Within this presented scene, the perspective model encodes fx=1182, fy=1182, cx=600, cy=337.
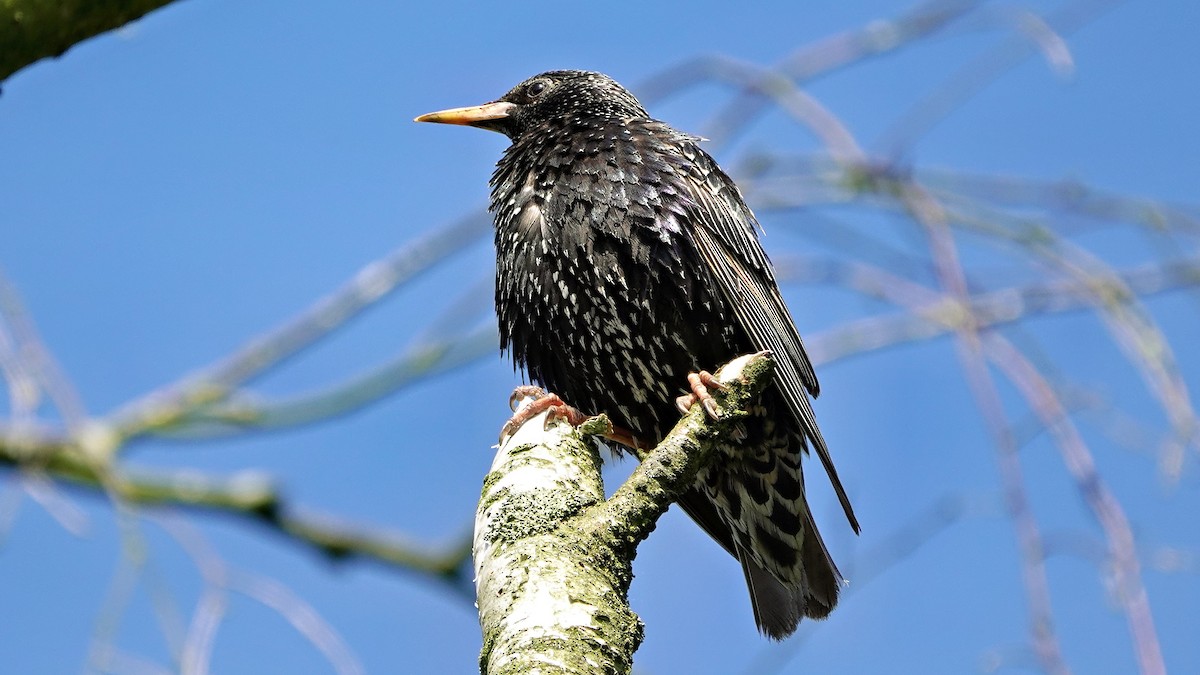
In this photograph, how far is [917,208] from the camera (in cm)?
399

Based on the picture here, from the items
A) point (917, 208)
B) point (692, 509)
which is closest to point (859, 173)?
point (917, 208)

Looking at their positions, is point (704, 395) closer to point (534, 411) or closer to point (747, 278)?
point (534, 411)

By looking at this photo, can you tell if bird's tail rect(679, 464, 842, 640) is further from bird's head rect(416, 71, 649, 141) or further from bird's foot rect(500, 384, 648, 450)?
bird's head rect(416, 71, 649, 141)

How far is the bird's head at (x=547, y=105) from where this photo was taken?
5.28 m

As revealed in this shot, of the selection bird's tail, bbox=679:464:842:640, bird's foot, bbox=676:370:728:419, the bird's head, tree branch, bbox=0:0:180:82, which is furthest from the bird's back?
tree branch, bbox=0:0:180:82

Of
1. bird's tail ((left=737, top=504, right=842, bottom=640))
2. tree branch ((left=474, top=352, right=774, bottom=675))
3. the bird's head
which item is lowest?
tree branch ((left=474, top=352, right=774, bottom=675))

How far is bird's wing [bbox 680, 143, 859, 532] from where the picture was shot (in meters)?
4.42

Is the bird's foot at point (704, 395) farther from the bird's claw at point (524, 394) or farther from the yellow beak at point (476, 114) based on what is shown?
the yellow beak at point (476, 114)

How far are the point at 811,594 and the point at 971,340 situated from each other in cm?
147

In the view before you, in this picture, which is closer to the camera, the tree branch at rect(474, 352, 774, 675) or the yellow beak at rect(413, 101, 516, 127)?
the tree branch at rect(474, 352, 774, 675)

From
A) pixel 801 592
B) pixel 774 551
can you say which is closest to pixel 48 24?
pixel 774 551

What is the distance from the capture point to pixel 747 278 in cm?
467

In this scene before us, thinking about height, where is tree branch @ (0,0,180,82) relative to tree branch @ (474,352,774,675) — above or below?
above

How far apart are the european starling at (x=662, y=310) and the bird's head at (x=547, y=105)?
0.91 ft
